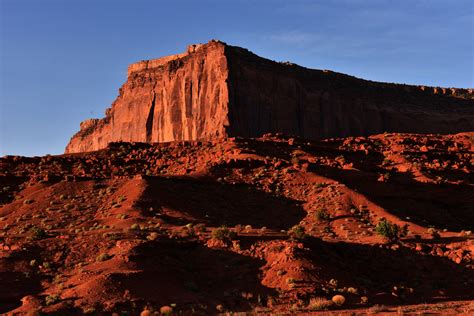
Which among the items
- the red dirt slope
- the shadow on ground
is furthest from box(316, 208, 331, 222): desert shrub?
the shadow on ground

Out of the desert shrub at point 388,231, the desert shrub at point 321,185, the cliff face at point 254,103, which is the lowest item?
the desert shrub at point 388,231

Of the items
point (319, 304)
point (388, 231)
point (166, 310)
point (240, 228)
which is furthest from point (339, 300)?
point (240, 228)

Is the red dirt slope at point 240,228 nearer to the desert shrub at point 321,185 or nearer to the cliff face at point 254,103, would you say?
the desert shrub at point 321,185

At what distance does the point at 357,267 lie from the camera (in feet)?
91.8

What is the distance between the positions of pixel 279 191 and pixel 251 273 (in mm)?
18144

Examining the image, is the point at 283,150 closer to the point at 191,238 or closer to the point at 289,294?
the point at 191,238

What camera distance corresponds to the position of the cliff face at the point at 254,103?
72.5 metres

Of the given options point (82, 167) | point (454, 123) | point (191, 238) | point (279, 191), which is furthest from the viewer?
point (454, 123)

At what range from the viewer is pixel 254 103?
7400cm

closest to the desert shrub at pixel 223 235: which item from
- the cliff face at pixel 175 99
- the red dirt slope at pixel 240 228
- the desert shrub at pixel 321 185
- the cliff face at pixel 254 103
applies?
the red dirt slope at pixel 240 228

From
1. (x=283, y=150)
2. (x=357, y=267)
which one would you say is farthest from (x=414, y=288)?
(x=283, y=150)

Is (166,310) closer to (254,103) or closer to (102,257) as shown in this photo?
(102,257)

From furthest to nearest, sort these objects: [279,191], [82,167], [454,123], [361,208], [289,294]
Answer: [454,123] → [82,167] → [279,191] → [361,208] → [289,294]

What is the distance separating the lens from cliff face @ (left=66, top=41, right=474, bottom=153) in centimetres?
7250
